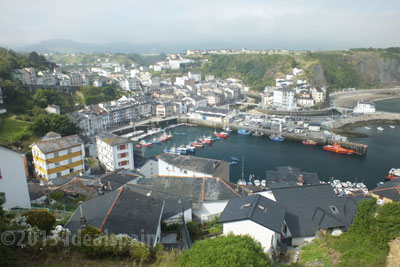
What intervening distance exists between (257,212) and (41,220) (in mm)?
3407

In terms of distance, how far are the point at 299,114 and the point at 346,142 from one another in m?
10.8

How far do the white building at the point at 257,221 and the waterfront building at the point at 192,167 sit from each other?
435 centimetres

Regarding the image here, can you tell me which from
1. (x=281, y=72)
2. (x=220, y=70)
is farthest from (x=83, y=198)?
(x=220, y=70)

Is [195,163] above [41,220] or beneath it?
beneath

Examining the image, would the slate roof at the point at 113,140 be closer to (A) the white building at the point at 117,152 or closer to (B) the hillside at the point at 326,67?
(A) the white building at the point at 117,152

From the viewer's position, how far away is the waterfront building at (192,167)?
10098 millimetres

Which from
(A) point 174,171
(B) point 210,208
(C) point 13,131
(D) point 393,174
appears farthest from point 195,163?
(C) point 13,131

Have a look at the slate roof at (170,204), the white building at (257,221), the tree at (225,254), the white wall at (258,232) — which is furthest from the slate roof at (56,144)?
the tree at (225,254)

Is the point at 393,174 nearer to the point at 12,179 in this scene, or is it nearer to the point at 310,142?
the point at 310,142

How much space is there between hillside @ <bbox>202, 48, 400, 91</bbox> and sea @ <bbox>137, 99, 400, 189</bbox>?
77.6ft

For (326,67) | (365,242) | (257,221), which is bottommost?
(365,242)

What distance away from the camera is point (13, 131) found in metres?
16.6

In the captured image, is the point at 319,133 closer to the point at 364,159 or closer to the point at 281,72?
A: the point at 364,159

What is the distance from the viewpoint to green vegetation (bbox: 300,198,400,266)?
444 centimetres
